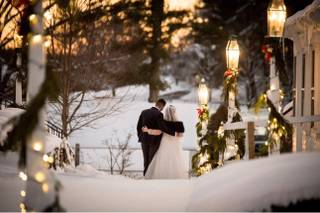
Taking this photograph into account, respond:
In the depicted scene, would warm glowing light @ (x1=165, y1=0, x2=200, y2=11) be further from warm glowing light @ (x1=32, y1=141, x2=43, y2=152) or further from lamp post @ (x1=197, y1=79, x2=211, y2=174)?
warm glowing light @ (x1=32, y1=141, x2=43, y2=152)

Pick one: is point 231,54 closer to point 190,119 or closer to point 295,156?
point 295,156

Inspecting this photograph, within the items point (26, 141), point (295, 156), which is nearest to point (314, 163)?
point (295, 156)

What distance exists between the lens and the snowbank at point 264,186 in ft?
21.0

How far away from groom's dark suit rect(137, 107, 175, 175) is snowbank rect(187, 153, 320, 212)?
8320 mm

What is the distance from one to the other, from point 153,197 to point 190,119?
3282 cm

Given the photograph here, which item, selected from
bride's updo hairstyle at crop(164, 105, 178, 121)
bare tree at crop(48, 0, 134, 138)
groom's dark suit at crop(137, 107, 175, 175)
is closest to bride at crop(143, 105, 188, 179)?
bride's updo hairstyle at crop(164, 105, 178, 121)

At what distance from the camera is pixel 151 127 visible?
15.8 m

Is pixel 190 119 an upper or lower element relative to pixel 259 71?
lower

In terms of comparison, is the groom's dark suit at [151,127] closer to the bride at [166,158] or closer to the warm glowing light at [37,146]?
the bride at [166,158]

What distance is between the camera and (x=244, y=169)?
7184 mm

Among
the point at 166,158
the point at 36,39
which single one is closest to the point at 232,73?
the point at 166,158

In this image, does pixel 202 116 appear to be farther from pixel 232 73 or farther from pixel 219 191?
pixel 219 191

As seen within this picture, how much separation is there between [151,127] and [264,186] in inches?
369

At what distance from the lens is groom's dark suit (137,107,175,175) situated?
1562 cm
